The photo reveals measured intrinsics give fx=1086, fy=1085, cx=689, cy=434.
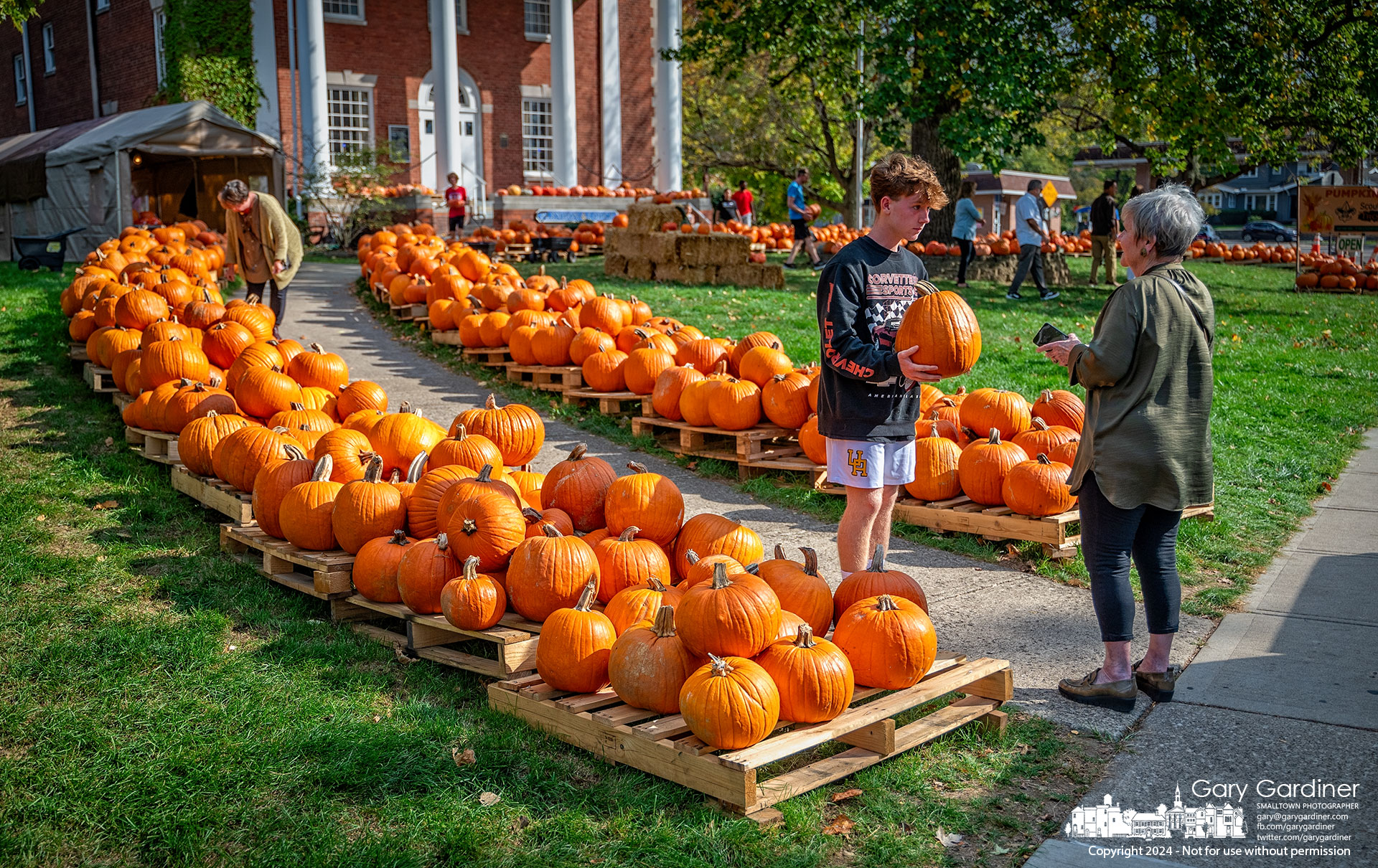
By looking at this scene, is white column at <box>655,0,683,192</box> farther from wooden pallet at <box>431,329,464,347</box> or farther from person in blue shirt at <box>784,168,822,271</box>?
wooden pallet at <box>431,329,464,347</box>

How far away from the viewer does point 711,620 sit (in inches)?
142

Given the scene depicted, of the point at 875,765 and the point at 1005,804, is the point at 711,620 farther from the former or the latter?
the point at 1005,804

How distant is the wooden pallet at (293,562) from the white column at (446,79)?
21.8m

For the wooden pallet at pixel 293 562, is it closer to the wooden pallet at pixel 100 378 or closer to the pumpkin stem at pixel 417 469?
the pumpkin stem at pixel 417 469

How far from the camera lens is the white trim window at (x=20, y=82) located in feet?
119

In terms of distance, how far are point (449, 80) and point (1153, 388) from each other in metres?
25.5

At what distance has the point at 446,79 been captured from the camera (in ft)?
87.2

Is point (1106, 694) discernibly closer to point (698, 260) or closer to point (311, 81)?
point (698, 260)

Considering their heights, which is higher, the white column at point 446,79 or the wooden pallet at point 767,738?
the white column at point 446,79

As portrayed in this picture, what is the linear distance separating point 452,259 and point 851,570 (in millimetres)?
9959

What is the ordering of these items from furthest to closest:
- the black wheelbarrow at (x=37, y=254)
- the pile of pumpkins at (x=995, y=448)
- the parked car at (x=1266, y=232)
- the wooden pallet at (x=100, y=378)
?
the parked car at (x=1266, y=232) < the black wheelbarrow at (x=37, y=254) < the wooden pallet at (x=100, y=378) < the pile of pumpkins at (x=995, y=448)

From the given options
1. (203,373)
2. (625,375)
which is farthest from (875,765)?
(203,373)

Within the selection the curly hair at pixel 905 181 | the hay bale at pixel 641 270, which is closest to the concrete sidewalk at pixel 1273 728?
the curly hair at pixel 905 181

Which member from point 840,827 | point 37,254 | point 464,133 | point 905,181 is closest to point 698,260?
point 37,254
